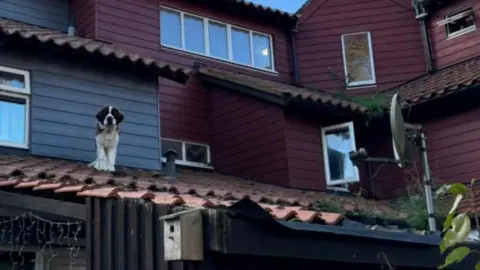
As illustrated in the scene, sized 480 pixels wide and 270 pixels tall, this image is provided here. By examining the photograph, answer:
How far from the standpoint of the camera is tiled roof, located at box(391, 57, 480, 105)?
1284cm

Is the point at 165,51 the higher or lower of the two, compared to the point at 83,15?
lower

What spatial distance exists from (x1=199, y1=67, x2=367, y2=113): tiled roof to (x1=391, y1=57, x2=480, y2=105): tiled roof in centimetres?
115

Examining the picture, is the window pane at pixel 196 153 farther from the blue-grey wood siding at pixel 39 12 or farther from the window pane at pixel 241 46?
the blue-grey wood siding at pixel 39 12

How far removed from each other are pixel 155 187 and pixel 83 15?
623 cm

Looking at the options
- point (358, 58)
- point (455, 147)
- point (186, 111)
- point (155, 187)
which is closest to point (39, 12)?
point (186, 111)

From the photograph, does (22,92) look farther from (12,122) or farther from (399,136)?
(399,136)

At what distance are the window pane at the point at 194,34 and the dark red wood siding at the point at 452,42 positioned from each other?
513 centimetres

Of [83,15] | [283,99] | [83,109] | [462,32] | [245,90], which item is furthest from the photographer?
[462,32]

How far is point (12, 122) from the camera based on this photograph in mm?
9914

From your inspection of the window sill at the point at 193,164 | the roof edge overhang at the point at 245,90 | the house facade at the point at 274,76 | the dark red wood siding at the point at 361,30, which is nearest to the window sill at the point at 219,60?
the house facade at the point at 274,76

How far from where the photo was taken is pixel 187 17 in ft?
47.2

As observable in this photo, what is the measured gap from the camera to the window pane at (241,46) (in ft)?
49.2

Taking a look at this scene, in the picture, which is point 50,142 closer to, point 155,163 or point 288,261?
point 155,163

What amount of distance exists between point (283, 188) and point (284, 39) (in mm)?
4751
